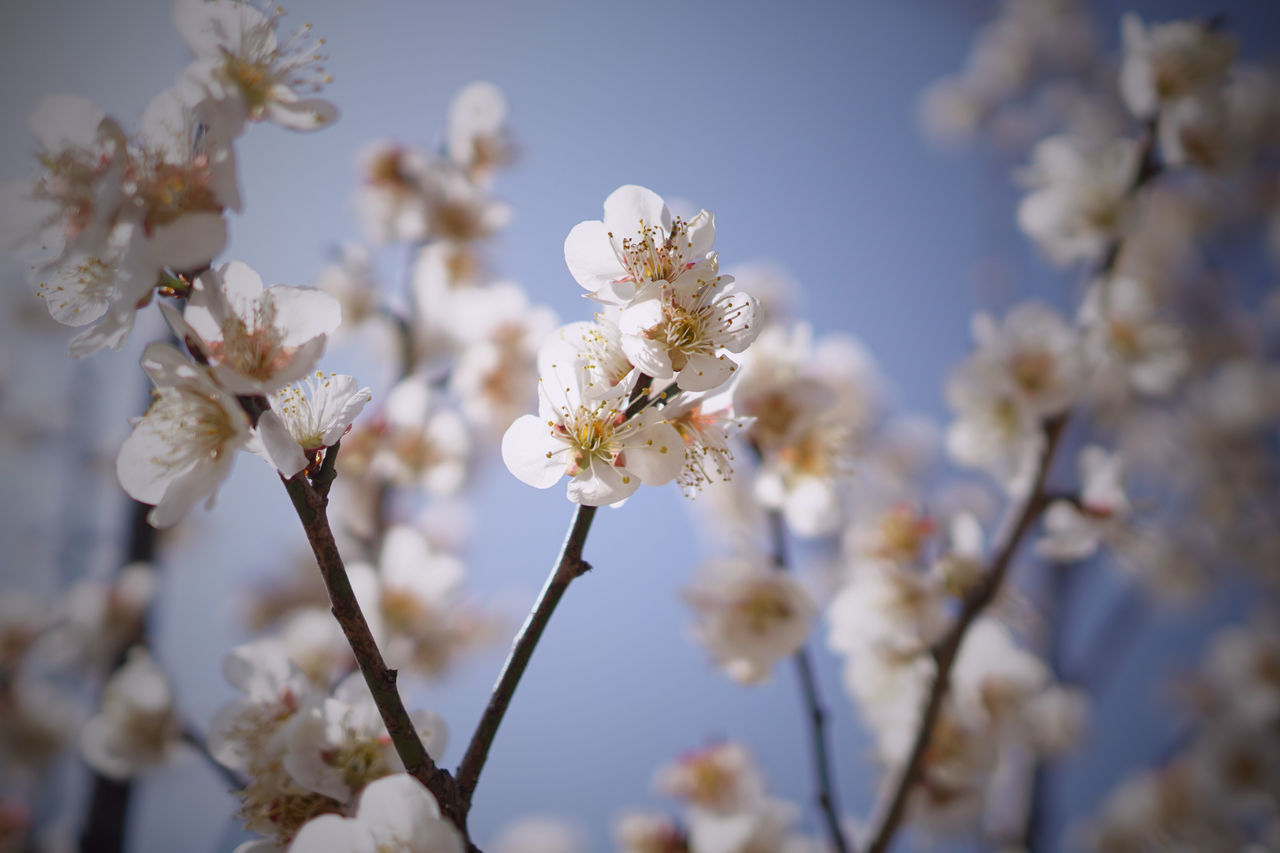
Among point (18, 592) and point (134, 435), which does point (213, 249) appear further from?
point (18, 592)

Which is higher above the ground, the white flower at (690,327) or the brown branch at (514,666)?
the white flower at (690,327)

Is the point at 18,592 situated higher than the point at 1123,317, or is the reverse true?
the point at 1123,317

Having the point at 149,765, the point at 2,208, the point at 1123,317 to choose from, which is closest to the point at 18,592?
the point at 149,765

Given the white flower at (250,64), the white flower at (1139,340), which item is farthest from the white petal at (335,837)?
the white flower at (1139,340)

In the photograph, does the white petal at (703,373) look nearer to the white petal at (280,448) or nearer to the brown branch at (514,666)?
the brown branch at (514,666)

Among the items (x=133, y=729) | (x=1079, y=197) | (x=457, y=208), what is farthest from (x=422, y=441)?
(x=1079, y=197)

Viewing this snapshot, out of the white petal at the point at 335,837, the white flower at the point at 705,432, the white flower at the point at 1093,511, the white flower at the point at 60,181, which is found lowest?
the white petal at the point at 335,837

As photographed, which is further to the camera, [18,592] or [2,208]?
[18,592]
